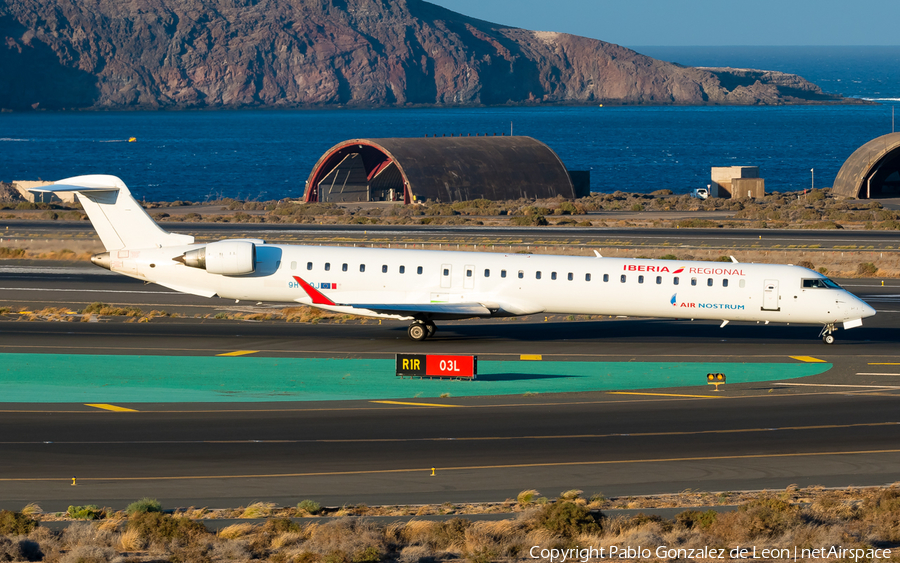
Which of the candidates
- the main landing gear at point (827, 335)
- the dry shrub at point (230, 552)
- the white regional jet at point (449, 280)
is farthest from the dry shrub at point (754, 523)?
the main landing gear at point (827, 335)

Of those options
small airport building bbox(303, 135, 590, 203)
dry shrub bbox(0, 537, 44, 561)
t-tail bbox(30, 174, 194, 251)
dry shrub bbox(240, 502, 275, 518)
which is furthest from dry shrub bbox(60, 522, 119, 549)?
Result: small airport building bbox(303, 135, 590, 203)

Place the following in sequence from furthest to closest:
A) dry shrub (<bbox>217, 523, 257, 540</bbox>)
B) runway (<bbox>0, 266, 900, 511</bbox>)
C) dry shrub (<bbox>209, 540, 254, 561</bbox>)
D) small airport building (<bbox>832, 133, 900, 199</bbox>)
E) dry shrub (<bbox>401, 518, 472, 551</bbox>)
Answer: small airport building (<bbox>832, 133, 900, 199</bbox>)
runway (<bbox>0, 266, 900, 511</bbox>)
dry shrub (<bbox>217, 523, 257, 540</bbox>)
dry shrub (<bbox>401, 518, 472, 551</bbox>)
dry shrub (<bbox>209, 540, 254, 561</bbox>)

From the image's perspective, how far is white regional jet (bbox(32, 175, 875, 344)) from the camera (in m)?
35.7

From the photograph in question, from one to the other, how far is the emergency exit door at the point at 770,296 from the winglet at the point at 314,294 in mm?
14795

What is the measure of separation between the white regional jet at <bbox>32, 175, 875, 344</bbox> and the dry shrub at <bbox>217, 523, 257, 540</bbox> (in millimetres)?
18346

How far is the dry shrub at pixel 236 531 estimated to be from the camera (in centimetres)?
1731

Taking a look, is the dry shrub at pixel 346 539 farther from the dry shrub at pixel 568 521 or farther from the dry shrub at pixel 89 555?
the dry shrub at pixel 89 555

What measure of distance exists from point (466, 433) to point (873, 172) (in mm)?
80885

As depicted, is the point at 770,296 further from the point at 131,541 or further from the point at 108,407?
the point at 131,541

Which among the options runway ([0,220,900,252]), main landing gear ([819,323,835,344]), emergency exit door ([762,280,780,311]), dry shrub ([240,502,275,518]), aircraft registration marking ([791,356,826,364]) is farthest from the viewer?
runway ([0,220,900,252])

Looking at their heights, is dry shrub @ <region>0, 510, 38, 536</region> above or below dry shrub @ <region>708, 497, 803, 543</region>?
above

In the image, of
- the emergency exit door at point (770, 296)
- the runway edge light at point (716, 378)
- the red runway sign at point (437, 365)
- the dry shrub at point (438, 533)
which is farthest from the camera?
the emergency exit door at point (770, 296)

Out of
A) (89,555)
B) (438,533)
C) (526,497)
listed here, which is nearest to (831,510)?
(526,497)

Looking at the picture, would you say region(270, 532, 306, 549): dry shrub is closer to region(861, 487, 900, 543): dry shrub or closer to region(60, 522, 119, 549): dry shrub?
region(60, 522, 119, 549): dry shrub
